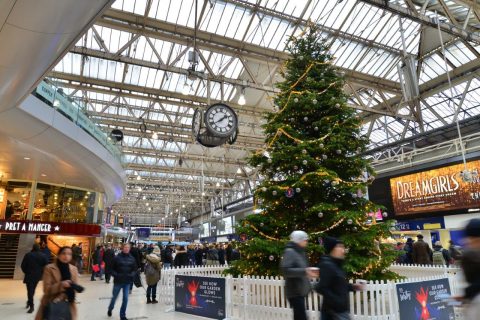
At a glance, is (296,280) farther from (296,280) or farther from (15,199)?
(15,199)

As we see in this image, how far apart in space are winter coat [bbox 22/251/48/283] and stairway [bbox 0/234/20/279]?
1048 cm

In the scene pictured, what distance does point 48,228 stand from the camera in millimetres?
17109

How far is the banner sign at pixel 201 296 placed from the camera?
6.99m

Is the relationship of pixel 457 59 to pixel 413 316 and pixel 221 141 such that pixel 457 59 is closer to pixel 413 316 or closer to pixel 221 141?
pixel 221 141

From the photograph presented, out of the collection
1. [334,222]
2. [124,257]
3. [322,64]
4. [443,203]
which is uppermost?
[322,64]

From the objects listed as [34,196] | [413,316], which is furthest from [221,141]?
[34,196]

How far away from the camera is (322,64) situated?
8914mm

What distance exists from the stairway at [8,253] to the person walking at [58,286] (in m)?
15.9

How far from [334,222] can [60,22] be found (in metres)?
5.81

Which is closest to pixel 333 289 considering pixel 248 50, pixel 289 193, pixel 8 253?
pixel 289 193

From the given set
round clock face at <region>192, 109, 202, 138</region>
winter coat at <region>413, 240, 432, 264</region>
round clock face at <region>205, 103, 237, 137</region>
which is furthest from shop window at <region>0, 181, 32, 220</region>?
winter coat at <region>413, 240, 432, 264</region>

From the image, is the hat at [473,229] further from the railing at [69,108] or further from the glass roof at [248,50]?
the glass roof at [248,50]

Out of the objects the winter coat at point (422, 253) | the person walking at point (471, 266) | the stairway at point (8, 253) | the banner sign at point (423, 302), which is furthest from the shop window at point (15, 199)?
the person walking at point (471, 266)

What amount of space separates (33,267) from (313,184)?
262 inches
